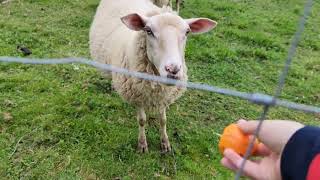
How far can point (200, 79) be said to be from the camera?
5.57 m

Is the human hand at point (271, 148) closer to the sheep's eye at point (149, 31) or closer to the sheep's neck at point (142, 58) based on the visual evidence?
the sheep's eye at point (149, 31)

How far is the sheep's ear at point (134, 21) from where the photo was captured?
11.4ft

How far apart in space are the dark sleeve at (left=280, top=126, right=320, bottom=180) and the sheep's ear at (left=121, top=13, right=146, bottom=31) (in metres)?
2.30

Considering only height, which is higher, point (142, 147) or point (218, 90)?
point (218, 90)

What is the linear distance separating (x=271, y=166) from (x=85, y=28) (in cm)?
558

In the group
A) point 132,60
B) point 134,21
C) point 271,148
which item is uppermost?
point 271,148

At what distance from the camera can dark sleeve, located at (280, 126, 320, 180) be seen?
4.20 ft

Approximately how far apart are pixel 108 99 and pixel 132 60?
3.89 ft

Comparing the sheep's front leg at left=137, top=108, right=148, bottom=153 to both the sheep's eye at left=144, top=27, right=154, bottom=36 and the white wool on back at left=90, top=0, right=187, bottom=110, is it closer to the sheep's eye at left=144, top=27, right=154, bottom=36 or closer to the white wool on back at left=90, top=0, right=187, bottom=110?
the white wool on back at left=90, top=0, right=187, bottom=110

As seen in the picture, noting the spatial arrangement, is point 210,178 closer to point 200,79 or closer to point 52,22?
point 200,79

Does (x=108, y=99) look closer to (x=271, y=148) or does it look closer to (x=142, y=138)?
(x=142, y=138)

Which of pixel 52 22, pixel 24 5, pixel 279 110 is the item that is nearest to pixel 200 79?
pixel 279 110

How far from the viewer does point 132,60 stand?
375 centimetres

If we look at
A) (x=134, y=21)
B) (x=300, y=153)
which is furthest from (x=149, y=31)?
(x=300, y=153)
